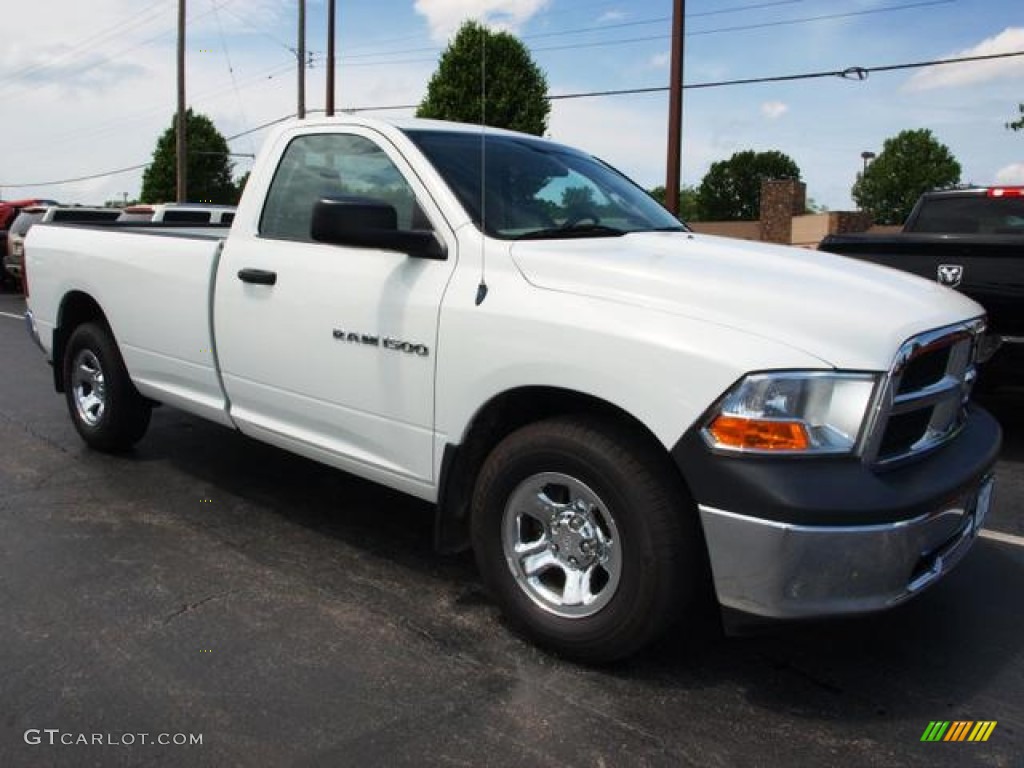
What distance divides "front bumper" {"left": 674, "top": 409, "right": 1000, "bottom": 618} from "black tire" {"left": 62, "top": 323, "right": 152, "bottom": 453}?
3873 millimetres

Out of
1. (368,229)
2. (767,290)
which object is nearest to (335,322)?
(368,229)

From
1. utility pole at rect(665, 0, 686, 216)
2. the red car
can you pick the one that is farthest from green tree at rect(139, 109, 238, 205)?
utility pole at rect(665, 0, 686, 216)

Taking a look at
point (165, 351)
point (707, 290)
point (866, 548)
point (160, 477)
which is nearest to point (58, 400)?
point (160, 477)

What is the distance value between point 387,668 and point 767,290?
1749 millimetres

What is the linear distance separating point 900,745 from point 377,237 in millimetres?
2378

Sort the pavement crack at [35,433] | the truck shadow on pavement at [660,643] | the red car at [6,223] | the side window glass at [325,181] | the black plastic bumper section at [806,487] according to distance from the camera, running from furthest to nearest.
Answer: the red car at [6,223]
the pavement crack at [35,433]
the side window glass at [325,181]
the truck shadow on pavement at [660,643]
the black plastic bumper section at [806,487]

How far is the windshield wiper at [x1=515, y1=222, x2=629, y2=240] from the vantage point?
3.54m

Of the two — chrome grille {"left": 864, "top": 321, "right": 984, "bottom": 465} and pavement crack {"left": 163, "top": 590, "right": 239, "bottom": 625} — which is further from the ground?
chrome grille {"left": 864, "top": 321, "right": 984, "bottom": 465}

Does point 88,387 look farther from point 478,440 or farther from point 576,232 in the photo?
point 576,232

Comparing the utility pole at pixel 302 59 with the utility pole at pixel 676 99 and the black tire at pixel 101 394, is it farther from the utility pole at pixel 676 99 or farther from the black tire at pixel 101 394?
the black tire at pixel 101 394

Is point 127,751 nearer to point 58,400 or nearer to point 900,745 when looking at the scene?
point 900,745

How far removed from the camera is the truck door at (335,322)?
3506 mm

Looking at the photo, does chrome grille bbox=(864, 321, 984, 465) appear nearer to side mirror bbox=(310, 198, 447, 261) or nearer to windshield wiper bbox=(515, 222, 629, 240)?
windshield wiper bbox=(515, 222, 629, 240)

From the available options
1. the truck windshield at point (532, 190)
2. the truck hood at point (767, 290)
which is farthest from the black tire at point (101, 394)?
the truck hood at point (767, 290)
